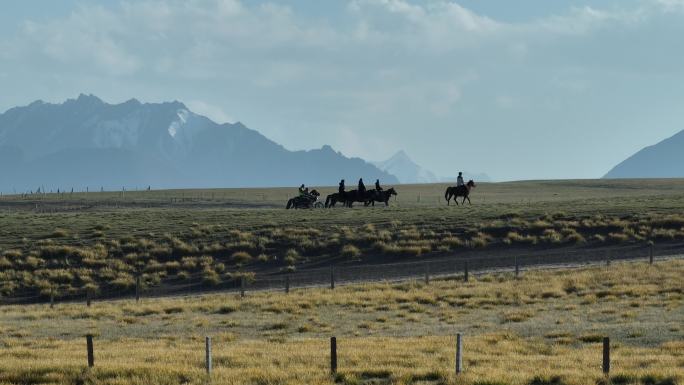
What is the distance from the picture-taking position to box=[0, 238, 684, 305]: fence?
42500 millimetres

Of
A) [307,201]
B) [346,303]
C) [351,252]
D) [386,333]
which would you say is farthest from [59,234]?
[386,333]

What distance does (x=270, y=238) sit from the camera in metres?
54.8

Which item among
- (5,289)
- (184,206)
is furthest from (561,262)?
(184,206)

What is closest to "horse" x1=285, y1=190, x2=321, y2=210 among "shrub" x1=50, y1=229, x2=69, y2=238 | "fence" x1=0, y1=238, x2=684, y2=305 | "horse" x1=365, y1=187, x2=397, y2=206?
"horse" x1=365, y1=187, x2=397, y2=206

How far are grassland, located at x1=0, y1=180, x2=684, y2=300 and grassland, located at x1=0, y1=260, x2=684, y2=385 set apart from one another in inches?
314

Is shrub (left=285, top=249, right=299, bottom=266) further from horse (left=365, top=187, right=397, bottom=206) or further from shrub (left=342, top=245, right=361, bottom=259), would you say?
horse (left=365, top=187, right=397, bottom=206)

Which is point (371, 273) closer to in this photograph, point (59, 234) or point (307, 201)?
point (59, 234)

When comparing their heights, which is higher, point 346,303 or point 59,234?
point 59,234

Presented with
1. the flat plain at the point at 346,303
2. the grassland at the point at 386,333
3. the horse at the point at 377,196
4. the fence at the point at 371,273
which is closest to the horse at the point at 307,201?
the flat plain at the point at 346,303

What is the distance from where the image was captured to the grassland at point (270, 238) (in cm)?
4712

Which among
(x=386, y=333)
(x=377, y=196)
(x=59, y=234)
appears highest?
(x=377, y=196)

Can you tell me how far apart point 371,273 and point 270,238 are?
423 inches

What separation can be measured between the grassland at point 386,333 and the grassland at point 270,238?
798 cm

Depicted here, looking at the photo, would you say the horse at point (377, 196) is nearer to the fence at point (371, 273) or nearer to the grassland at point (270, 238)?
the grassland at point (270, 238)
